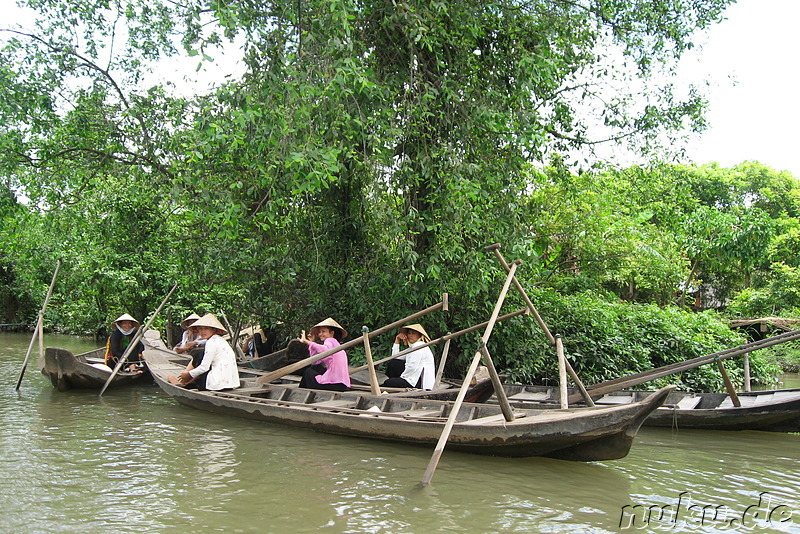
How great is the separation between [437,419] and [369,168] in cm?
361

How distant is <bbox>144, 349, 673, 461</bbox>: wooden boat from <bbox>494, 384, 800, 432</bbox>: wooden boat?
6.18 feet

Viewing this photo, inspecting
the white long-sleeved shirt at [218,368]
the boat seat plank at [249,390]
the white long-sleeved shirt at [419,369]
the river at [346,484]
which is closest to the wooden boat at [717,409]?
the river at [346,484]

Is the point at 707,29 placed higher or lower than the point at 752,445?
higher

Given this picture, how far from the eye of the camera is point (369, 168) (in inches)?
352

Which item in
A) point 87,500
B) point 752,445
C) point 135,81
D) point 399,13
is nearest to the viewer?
point 87,500

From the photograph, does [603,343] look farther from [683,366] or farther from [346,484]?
[346,484]

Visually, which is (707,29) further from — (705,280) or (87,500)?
(705,280)

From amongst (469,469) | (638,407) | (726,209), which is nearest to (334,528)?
(469,469)

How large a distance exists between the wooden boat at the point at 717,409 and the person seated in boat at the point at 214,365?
12.4 ft

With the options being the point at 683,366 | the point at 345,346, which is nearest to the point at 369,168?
the point at 345,346

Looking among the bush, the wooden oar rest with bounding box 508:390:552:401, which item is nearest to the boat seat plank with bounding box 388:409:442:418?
the wooden oar rest with bounding box 508:390:552:401

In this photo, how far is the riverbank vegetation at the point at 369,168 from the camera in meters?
8.04

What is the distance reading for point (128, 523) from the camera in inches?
187

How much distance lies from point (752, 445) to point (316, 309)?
6647 millimetres
